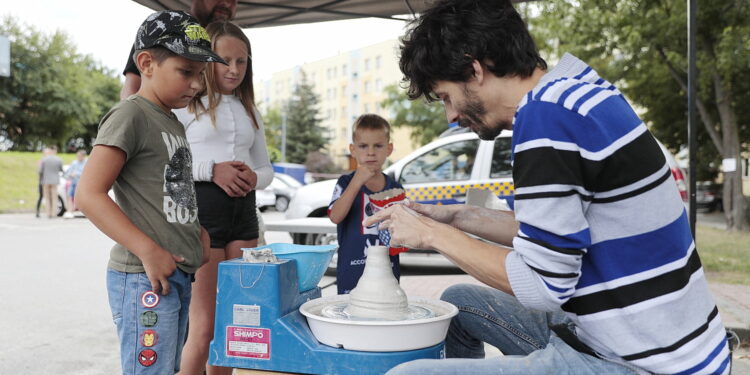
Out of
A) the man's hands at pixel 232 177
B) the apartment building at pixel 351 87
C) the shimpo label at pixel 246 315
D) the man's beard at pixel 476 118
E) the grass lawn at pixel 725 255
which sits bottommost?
the grass lawn at pixel 725 255

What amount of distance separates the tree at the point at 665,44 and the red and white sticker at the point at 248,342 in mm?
11722

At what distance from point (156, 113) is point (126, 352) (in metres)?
0.81

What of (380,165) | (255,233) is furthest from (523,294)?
(380,165)

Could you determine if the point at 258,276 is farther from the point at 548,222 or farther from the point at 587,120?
the point at 587,120

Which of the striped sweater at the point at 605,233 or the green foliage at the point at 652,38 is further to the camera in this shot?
the green foliage at the point at 652,38

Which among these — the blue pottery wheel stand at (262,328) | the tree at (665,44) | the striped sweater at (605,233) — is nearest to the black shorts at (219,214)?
the blue pottery wheel stand at (262,328)

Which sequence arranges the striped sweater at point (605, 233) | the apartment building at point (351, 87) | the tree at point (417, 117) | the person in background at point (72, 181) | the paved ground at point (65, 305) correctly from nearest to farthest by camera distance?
the striped sweater at point (605, 233)
the paved ground at point (65, 305)
the person in background at point (72, 181)
the tree at point (417, 117)
the apartment building at point (351, 87)

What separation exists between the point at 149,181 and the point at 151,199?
2.5 inches

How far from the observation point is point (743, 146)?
2230 cm

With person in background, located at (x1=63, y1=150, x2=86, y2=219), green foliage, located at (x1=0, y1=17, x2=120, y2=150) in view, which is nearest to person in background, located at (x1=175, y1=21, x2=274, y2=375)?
person in background, located at (x1=63, y1=150, x2=86, y2=219)

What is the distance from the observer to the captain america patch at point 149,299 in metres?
1.94

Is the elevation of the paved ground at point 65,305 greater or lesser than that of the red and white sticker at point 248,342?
lesser

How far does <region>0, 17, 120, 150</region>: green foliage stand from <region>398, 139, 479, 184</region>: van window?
36.1m

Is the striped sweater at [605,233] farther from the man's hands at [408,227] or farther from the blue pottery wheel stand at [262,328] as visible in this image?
the blue pottery wheel stand at [262,328]
